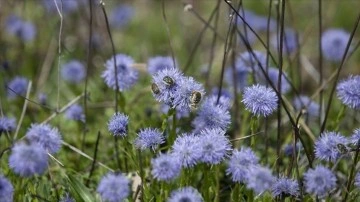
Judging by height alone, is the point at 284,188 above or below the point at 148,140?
below

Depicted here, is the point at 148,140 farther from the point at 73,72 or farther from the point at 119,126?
the point at 73,72

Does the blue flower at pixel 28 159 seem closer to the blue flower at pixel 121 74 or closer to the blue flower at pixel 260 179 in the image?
the blue flower at pixel 260 179

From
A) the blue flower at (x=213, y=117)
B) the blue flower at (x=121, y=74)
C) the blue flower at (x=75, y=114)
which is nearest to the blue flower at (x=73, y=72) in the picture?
the blue flower at (x=75, y=114)

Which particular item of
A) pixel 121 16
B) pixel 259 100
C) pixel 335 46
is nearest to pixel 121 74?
pixel 259 100

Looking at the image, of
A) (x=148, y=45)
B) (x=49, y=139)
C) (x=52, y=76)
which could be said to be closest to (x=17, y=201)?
(x=49, y=139)

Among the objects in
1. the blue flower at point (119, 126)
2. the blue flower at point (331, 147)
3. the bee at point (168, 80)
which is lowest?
the blue flower at point (331, 147)

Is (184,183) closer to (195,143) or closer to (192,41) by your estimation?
(195,143)
